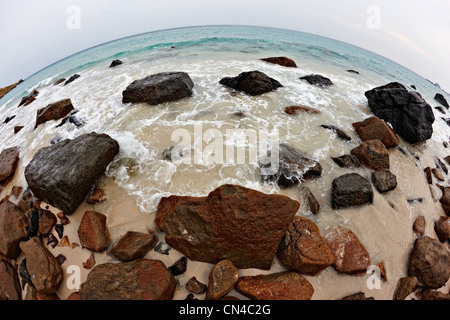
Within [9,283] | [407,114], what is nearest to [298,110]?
[407,114]

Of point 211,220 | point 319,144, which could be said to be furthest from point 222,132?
point 211,220

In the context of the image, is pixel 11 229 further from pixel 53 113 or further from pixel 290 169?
pixel 290 169

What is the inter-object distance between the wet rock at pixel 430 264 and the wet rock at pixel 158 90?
7.65m

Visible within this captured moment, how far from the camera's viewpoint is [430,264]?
3.42 metres

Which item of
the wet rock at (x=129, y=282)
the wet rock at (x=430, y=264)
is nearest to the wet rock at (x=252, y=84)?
the wet rock at (x=430, y=264)

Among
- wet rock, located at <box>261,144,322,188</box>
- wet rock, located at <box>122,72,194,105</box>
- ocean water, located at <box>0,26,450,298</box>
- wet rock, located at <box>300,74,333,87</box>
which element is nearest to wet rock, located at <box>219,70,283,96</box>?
ocean water, located at <box>0,26,450,298</box>

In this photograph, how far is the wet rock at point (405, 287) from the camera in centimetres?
324

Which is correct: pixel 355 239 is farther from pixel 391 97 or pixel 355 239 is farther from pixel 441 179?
pixel 391 97

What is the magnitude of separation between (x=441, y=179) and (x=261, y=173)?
516cm

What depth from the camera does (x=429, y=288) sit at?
11.2 ft

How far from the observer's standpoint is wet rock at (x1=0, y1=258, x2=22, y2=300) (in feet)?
10.3

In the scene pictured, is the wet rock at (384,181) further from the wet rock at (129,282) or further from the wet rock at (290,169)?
the wet rock at (129,282)

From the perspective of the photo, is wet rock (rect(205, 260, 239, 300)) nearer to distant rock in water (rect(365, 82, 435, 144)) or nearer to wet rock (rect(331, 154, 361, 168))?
wet rock (rect(331, 154, 361, 168))

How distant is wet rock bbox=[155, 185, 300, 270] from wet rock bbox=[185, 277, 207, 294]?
0.33m
